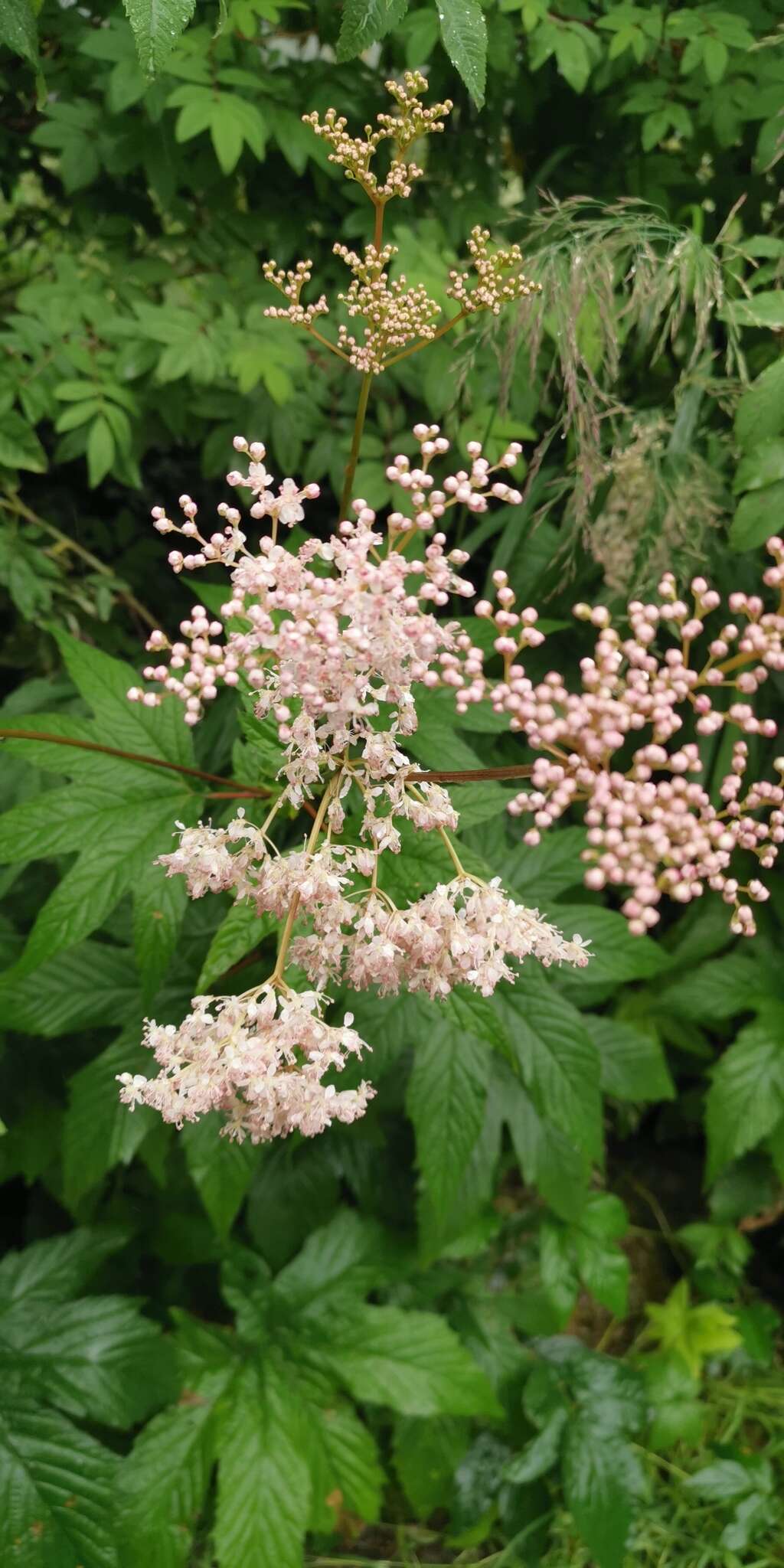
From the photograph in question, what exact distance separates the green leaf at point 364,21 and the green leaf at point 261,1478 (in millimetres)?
1357

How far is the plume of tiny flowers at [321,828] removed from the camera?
0.64 m

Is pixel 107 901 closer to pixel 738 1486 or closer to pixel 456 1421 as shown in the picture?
pixel 456 1421

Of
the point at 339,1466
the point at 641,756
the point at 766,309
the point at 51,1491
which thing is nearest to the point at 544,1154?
the point at 339,1466

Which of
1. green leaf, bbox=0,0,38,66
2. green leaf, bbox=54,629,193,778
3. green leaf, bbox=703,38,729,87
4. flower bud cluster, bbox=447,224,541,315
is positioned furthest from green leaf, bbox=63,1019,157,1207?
green leaf, bbox=703,38,729,87

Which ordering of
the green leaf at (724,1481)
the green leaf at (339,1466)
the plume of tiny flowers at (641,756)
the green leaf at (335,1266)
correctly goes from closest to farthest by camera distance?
1. the plume of tiny flowers at (641,756)
2. the green leaf at (339,1466)
3. the green leaf at (335,1266)
4. the green leaf at (724,1481)

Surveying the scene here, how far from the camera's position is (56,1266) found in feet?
4.36

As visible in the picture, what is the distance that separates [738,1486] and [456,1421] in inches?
17.8

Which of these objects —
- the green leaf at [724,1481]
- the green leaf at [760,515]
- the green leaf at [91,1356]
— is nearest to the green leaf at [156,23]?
the green leaf at [760,515]

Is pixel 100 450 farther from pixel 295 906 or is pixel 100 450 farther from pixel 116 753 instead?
pixel 295 906

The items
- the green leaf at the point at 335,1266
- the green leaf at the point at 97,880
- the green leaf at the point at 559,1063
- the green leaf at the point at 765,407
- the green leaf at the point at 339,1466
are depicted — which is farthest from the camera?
the green leaf at the point at 335,1266

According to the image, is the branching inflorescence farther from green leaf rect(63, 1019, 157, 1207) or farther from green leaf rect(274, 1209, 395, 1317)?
green leaf rect(274, 1209, 395, 1317)

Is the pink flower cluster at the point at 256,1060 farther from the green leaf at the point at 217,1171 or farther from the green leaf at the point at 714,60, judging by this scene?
the green leaf at the point at 714,60

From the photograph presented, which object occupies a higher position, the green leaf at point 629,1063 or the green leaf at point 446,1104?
the green leaf at point 446,1104

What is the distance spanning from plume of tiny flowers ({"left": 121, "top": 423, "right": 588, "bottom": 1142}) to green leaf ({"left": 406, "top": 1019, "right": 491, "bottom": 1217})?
0.40m
